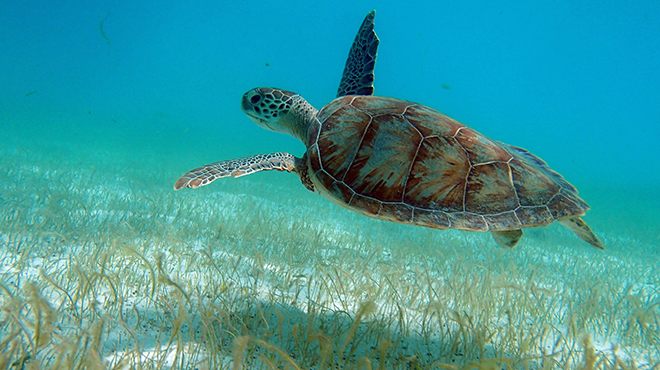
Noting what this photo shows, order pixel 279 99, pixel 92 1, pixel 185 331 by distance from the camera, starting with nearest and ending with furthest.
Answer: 1. pixel 185 331
2. pixel 279 99
3. pixel 92 1

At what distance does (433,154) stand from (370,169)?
2.21 ft

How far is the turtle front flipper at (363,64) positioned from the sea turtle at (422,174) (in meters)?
1.67

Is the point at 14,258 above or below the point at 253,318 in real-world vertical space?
above

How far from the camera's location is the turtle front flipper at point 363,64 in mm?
4867

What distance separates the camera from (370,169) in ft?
9.10

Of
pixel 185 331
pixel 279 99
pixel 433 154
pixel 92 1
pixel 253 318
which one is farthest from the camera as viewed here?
pixel 92 1

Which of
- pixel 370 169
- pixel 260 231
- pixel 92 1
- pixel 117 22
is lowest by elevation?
pixel 260 231

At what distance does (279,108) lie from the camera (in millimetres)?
4363

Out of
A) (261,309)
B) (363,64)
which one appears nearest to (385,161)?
(261,309)

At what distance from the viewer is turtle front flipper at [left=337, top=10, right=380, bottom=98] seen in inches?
192

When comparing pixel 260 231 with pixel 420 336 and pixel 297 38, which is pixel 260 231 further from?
pixel 297 38

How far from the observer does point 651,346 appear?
8.65ft

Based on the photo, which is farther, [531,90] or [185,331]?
[531,90]

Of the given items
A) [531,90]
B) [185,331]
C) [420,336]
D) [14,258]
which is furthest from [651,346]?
[531,90]
